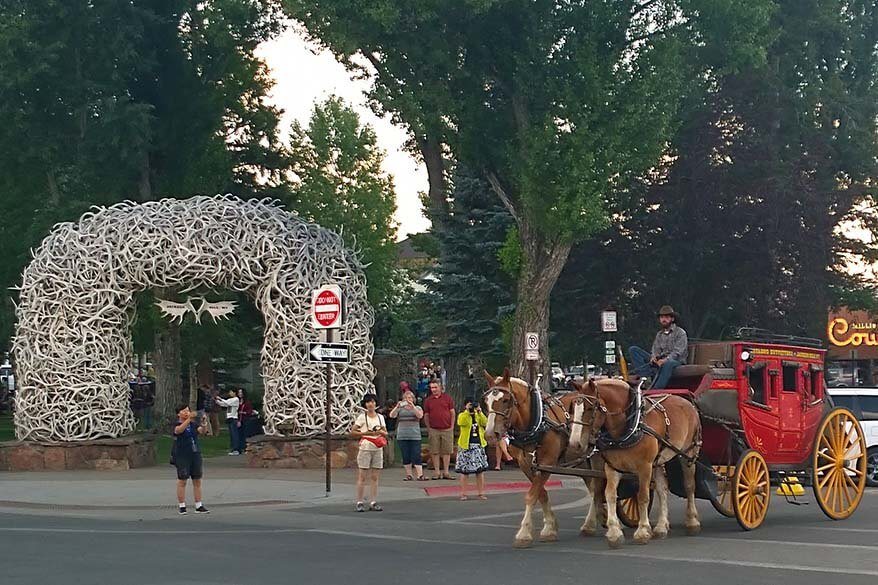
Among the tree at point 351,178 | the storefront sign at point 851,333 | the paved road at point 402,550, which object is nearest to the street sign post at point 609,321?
the paved road at point 402,550

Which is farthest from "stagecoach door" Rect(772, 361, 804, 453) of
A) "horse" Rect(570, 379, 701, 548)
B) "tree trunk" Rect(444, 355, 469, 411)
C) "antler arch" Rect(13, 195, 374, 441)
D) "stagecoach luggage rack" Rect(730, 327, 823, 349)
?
"tree trunk" Rect(444, 355, 469, 411)

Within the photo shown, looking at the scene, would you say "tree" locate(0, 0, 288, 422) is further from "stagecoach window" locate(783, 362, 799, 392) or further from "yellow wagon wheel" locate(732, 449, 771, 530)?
"yellow wagon wheel" locate(732, 449, 771, 530)

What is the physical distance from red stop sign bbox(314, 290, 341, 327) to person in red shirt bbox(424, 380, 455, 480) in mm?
3396

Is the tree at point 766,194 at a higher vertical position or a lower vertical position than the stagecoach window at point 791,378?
higher

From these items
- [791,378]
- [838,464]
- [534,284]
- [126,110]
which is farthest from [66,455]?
[838,464]

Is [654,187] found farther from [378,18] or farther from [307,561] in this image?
[307,561]

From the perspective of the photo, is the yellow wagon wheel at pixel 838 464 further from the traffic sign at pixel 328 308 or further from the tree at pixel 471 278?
the tree at pixel 471 278

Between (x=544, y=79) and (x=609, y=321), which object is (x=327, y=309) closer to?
(x=609, y=321)

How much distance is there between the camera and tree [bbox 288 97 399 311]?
64.6 meters

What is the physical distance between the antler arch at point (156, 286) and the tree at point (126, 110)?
10.7m

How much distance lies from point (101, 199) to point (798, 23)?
2121 cm

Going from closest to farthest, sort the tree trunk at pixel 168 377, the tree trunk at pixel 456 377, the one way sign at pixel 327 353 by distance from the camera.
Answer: the one way sign at pixel 327 353, the tree trunk at pixel 456 377, the tree trunk at pixel 168 377

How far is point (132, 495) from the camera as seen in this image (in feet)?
66.5

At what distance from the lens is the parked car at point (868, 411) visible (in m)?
21.5
